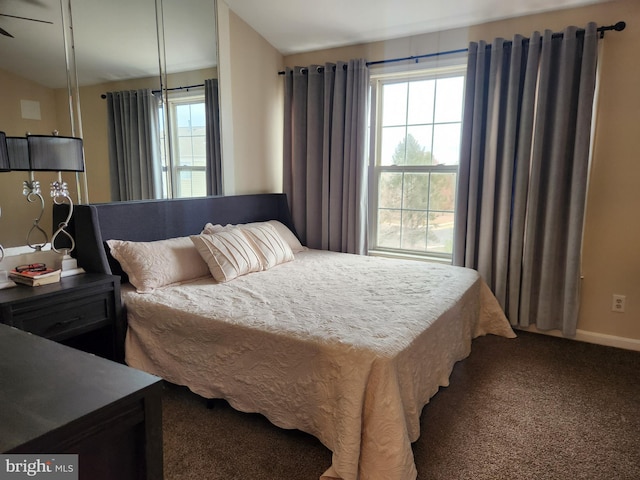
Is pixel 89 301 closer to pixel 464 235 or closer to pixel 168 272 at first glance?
pixel 168 272

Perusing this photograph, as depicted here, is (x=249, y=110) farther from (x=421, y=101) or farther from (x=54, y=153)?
(x=54, y=153)

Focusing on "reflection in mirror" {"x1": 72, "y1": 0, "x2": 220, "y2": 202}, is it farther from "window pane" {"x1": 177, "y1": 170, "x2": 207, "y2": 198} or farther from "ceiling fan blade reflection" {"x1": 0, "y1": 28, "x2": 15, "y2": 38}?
"ceiling fan blade reflection" {"x1": 0, "y1": 28, "x2": 15, "y2": 38}

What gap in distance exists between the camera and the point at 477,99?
9.93 ft

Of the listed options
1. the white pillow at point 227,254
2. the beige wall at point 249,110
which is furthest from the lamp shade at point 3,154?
the beige wall at point 249,110

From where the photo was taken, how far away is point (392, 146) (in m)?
3.63

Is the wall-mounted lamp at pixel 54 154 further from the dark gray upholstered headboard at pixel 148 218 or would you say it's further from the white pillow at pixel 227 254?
the white pillow at pixel 227 254

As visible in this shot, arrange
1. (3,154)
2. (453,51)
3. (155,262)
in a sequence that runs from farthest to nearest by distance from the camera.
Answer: (453,51), (155,262), (3,154)

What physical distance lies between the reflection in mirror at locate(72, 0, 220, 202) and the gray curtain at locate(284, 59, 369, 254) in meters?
0.82

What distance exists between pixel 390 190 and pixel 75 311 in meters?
2.60

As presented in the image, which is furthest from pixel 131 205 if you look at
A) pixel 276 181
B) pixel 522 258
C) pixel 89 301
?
pixel 522 258

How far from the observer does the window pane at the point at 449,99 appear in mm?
3301

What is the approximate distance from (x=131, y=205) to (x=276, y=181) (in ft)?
5.53

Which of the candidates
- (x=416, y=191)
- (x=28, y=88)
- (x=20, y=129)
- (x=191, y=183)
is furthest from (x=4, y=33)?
(x=416, y=191)

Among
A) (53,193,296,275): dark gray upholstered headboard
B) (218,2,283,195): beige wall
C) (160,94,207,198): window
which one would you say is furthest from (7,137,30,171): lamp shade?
(218,2,283,195): beige wall
